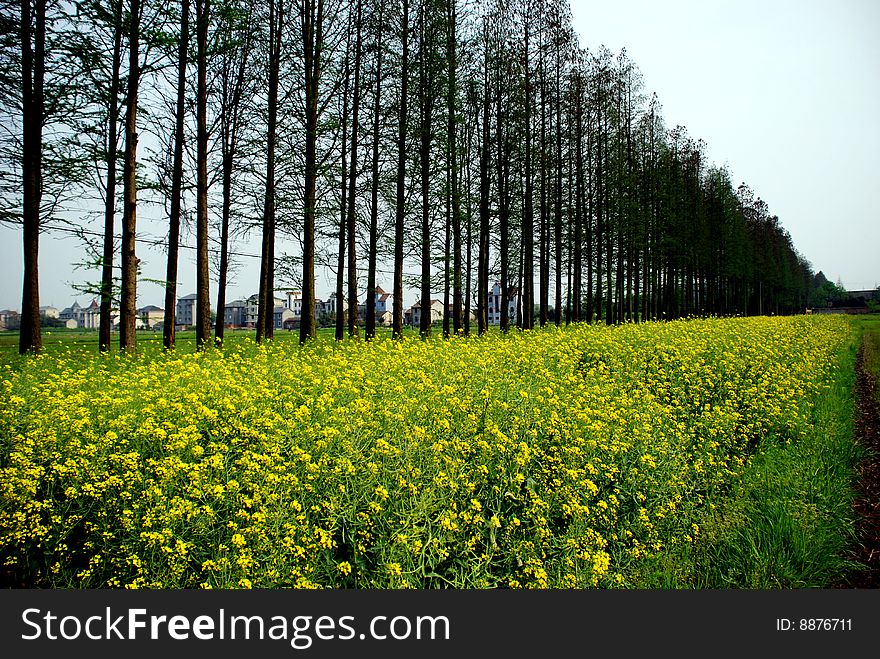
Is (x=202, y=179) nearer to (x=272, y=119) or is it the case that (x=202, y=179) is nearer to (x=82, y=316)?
(x=272, y=119)

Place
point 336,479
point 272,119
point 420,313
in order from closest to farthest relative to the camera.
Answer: point 336,479 → point 272,119 → point 420,313

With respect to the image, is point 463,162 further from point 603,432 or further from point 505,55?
point 603,432

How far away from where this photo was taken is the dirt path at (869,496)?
487cm

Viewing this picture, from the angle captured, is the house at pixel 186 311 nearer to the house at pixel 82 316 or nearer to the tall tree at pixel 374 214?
the house at pixel 82 316

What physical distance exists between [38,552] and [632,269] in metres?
39.3

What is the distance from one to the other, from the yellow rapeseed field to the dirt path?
1.36 meters

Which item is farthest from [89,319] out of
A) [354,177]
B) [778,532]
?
[778,532]

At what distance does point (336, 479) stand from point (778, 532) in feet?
14.5

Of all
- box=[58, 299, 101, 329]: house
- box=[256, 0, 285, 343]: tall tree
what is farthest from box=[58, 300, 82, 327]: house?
box=[256, 0, 285, 343]: tall tree

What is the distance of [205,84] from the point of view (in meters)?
14.7

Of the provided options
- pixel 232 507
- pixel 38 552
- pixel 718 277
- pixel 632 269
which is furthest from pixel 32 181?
pixel 718 277

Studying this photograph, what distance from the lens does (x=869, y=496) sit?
6543 millimetres

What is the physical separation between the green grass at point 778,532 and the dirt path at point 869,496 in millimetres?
100

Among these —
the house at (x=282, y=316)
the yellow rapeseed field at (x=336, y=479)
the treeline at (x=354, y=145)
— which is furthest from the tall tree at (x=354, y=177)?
the house at (x=282, y=316)
